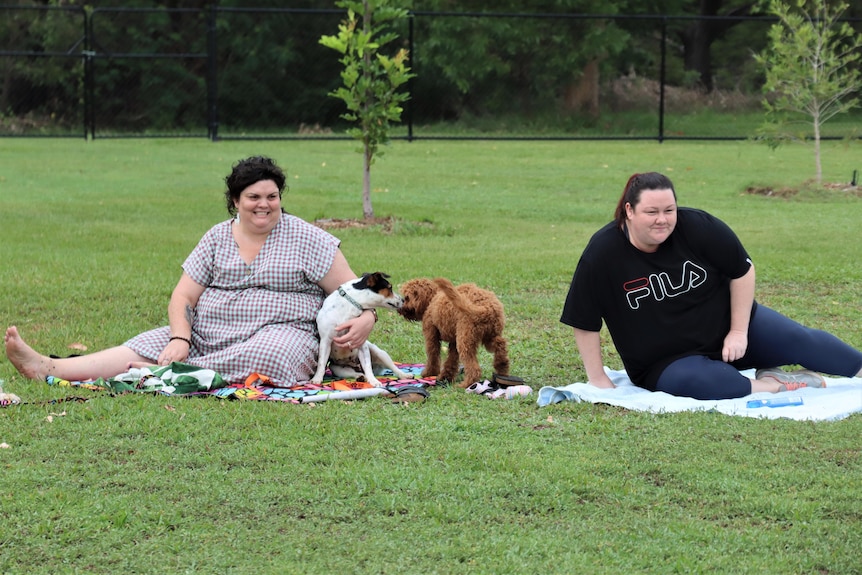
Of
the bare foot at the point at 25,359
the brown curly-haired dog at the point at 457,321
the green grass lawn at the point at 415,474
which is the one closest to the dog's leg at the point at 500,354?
the brown curly-haired dog at the point at 457,321

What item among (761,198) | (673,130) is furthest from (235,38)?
(761,198)

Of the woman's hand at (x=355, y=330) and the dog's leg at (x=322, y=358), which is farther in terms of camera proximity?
the dog's leg at (x=322, y=358)

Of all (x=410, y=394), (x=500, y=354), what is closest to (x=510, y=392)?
(x=500, y=354)

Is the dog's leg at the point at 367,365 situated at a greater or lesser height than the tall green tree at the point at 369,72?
lesser

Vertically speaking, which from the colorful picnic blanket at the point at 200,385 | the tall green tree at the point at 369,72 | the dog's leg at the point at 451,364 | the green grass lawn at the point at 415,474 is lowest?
the green grass lawn at the point at 415,474

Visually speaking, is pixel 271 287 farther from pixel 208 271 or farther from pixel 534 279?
pixel 534 279

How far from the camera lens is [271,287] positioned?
20.2 ft

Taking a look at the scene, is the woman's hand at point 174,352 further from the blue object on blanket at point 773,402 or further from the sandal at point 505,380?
the blue object on blanket at point 773,402

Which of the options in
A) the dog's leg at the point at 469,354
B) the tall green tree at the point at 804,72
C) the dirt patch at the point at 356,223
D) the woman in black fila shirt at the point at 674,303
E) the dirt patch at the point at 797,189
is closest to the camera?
the woman in black fila shirt at the point at 674,303

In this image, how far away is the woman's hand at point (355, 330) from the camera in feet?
19.1

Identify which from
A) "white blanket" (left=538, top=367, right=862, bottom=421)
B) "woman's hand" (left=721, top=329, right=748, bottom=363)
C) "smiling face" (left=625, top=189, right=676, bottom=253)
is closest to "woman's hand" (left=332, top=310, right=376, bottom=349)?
"white blanket" (left=538, top=367, right=862, bottom=421)

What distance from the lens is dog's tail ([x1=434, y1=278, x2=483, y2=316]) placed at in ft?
18.5

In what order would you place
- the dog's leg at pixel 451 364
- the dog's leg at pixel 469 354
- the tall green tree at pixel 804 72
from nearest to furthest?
the dog's leg at pixel 469 354
the dog's leg at pixel 451 364
the tall green tree at pixel 804 72

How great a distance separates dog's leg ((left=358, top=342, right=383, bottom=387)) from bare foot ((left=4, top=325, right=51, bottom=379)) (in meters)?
1.57
